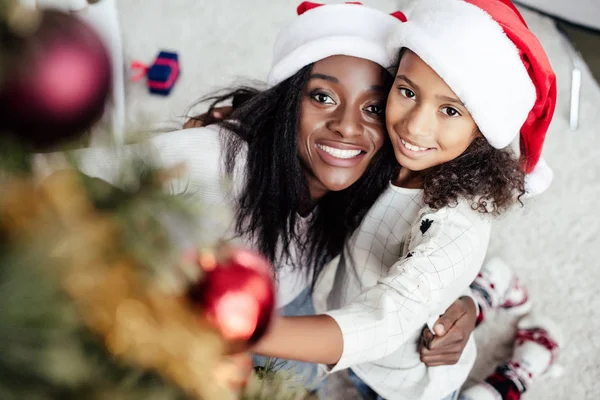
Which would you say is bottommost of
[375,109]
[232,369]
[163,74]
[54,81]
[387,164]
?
[163,74]

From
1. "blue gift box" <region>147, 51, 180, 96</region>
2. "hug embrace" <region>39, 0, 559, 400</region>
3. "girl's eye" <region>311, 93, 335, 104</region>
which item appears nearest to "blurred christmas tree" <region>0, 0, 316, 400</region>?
"hug embrace" <region>39, 0, 559, 400</region>

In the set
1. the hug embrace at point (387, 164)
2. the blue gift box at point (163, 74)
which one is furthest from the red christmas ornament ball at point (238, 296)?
the blue gift box at point (163, 74)

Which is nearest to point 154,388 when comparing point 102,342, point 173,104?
point 102,342

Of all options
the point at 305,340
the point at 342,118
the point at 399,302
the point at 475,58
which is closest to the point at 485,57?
the point at 475,58

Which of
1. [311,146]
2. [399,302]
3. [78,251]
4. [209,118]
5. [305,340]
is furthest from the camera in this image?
[209,118]

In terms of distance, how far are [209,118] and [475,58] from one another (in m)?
0.52

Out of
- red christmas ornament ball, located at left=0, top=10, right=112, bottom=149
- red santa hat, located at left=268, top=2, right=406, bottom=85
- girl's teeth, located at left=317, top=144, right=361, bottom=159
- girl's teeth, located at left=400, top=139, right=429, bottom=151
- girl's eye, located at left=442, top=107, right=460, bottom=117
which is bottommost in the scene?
girl's teeth, located at left=317, top=144, right=361, bottom=159

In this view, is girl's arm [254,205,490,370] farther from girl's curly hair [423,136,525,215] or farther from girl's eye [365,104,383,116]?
girl's eye [365,104,383,116]

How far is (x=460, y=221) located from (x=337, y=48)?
30cm

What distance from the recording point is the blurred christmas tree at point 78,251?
142mm

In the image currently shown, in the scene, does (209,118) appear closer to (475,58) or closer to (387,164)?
(387,164)

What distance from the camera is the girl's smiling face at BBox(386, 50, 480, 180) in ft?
2.44

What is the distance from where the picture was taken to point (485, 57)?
703mm

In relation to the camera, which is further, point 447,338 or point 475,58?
point 447,338
